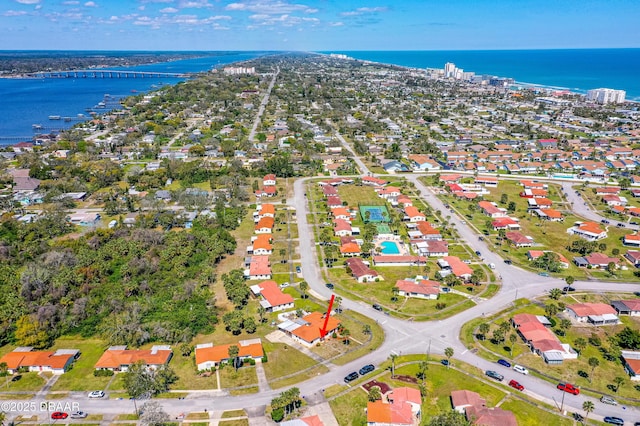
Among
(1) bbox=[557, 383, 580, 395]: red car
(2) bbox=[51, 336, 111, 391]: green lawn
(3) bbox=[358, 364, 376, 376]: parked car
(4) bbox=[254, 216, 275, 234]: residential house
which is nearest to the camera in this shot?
(1) bbox=[557, 383, 580, 395]: red car

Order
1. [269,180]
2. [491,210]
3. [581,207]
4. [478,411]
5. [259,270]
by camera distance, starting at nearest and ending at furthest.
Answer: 1. [478,411]
2. [259,270]
3. [491,210]
4. [581,207]
5. [269,180]

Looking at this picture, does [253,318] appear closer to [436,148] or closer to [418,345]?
[418,345]

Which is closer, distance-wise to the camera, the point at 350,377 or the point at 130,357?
the point at 350,377

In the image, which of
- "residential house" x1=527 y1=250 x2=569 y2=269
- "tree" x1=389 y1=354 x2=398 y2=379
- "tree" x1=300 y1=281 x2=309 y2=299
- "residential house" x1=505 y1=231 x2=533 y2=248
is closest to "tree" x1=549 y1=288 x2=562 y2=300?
"residential house" x1=527 y1=250 x2=569 y2=269

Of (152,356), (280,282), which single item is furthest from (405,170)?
(152,356)

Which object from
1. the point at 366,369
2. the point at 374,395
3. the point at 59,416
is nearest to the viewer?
the point at 59,416

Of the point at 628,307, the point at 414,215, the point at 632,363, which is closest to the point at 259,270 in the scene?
the point at 414,215

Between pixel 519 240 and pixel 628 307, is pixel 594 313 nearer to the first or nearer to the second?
pixel 628 307

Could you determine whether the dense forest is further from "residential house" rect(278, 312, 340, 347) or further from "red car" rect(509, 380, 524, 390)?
"red car" rect(509, 380, 524, 390)
